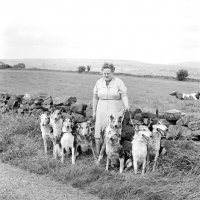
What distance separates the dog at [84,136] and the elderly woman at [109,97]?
13.4 inches

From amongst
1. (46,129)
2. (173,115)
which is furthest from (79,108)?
(173,115)

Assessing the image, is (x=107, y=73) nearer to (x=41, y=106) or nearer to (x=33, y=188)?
(x=33, y=188)

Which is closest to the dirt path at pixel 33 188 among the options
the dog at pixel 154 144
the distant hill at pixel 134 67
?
the dog at pixel 154 144

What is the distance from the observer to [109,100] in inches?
253

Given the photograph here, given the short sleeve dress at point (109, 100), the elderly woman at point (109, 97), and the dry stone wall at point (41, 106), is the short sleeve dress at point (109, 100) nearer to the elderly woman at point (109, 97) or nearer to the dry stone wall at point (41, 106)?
the elderly woman at point (109, 97)

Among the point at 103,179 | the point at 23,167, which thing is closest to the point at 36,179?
the point at 23,167

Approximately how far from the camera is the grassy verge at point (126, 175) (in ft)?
15.9

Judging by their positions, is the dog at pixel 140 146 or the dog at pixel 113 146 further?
the dog at pixel 113 146

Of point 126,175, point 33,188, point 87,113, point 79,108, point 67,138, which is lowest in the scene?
point 33,188

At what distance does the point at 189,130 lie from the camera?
19.7 ft

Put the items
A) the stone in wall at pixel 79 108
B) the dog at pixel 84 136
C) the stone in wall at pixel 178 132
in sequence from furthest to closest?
the stone in wall at pixel 79 108
the dog at pixel 84 136
the stone in wall at pixel 178 132

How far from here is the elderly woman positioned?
6.27m

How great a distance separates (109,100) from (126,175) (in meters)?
1.73

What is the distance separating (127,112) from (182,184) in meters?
2.43
